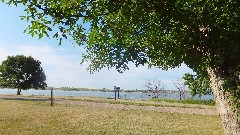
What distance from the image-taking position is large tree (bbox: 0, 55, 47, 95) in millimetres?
80938

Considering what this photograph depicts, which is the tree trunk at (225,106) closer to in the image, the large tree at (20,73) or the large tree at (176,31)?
the large tree at (176,31)

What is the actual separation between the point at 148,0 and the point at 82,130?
504 inches

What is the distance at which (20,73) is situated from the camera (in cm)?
8144

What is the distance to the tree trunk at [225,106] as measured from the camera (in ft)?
34.7

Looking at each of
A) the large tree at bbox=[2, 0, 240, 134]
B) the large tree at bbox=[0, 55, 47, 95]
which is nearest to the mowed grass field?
the large tree at bbox=[2, 0, 240, 134]

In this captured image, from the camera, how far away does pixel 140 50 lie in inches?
507

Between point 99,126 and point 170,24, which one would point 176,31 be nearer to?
point 170,24

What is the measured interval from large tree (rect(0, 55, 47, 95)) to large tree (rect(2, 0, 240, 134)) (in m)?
72.9

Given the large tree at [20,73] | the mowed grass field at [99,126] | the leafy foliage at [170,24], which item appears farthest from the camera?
the large tree at [20,73]

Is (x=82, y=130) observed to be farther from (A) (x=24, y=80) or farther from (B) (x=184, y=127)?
(A) (x=24, y=80)

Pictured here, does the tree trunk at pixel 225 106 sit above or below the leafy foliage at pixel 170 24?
below

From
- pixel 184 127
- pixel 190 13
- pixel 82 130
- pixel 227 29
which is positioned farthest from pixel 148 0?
pixel 184 127

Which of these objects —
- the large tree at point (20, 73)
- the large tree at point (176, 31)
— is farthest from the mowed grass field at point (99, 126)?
the large tree at point (20, 73)

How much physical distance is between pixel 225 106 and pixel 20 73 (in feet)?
252
